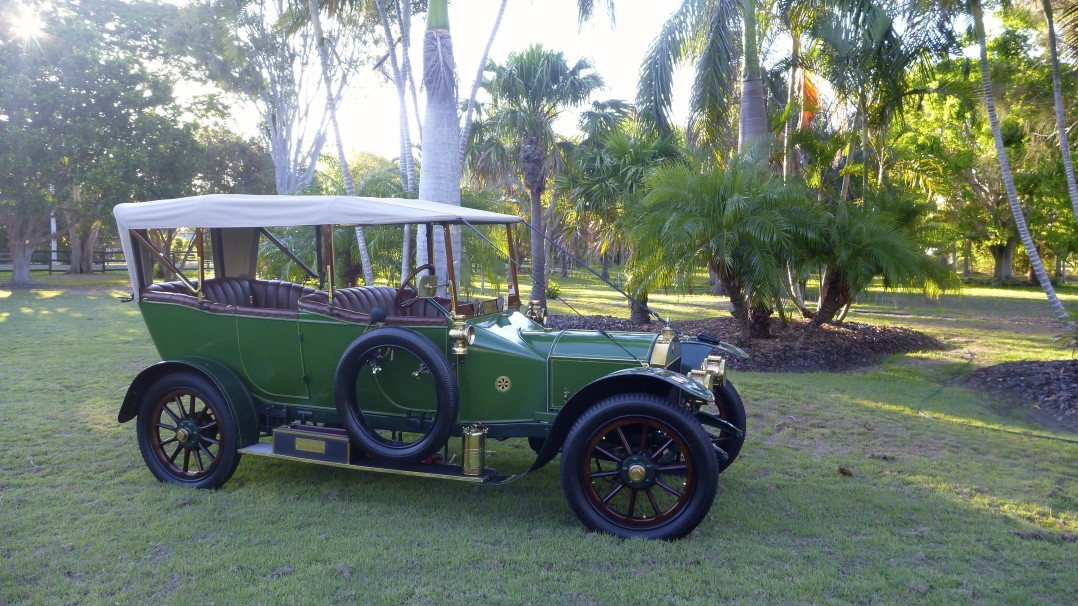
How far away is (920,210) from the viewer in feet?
37.9

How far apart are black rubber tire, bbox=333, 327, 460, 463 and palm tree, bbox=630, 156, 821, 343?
18.6 feet

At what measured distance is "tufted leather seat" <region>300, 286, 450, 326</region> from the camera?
4.89 metres

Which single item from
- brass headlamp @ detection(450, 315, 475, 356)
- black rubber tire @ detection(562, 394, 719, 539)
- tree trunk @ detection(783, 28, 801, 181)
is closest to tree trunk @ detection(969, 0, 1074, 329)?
tree trunk @ detection(783, 28, 801, 181)

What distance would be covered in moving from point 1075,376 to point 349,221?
8351mm

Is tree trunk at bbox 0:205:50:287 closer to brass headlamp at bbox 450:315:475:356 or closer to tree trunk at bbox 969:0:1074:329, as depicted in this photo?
brass headlamp at bbox 450:315:475:356

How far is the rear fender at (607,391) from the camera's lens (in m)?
4.34

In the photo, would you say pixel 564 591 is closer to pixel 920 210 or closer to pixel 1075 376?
pixel 1075 376

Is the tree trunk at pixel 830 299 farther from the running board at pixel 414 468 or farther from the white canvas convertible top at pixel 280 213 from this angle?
the running board at pixel 414 468

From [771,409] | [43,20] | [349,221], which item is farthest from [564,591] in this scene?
[43,20]

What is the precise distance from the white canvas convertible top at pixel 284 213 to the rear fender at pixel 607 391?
1376 mm

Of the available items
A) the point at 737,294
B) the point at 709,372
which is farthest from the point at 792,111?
the point at 709,372

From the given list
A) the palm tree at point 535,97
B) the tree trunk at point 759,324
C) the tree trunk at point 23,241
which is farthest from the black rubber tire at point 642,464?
the tree trunk at point 23,241

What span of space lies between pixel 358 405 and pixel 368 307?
3.26ft

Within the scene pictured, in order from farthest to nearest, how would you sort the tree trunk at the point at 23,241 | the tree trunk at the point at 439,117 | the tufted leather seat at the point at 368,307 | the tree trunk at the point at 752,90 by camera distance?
the tree trunk at the point at 23,241
the tree trunk at the point at 752,90
the tree trunk at the point at 439,117
the tufted leather seat at the point at 368,307
